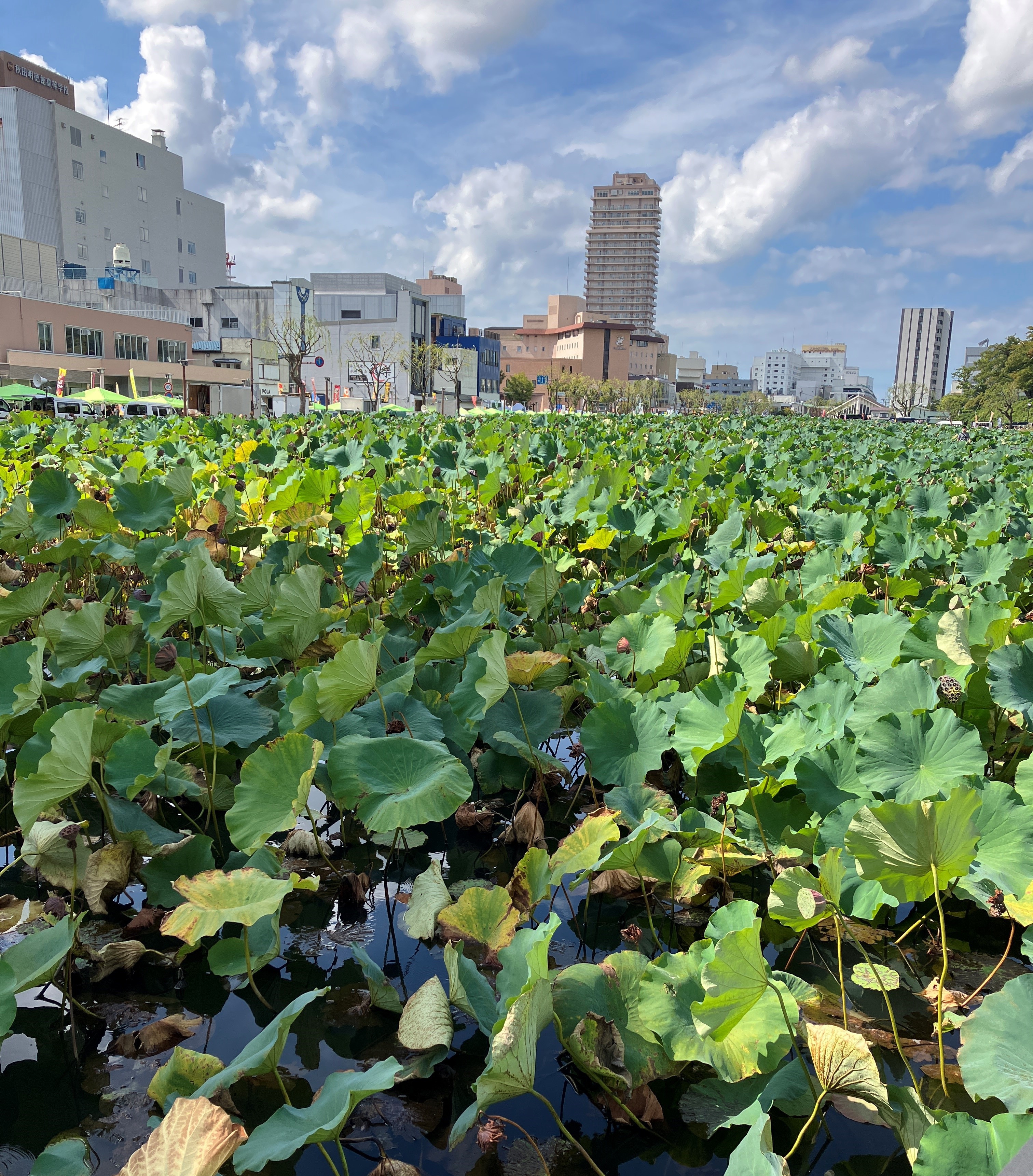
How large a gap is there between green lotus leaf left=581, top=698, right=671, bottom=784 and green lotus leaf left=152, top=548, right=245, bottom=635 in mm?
892

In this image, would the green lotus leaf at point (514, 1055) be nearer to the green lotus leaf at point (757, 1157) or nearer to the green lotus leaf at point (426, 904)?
the green lotus leaf at point (757, 1157)

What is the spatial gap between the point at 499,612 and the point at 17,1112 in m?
1.41

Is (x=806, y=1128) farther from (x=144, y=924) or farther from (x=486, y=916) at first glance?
(x=144, y=924)

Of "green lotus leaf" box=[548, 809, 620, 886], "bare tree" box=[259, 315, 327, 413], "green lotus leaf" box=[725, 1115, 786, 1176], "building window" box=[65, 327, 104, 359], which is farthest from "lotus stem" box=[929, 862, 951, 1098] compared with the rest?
"bare tree" box=[259, 315, 327, 413]

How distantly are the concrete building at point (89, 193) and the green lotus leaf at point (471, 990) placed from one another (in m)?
59.4

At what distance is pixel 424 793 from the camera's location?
118cm

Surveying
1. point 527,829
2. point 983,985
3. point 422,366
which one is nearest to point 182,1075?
point 527,829

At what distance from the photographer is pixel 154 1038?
3.57ft

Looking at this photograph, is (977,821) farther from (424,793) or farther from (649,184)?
(649,184)

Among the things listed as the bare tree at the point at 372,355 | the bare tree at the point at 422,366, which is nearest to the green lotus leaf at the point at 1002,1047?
the bare tree at the point at 422,366

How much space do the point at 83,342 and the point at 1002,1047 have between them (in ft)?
161

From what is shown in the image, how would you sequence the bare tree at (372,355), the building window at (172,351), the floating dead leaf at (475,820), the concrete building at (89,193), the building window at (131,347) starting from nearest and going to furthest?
the floating dead leaf at (475,820) → the building window at (131,347) → the building window at (172,351) → the concrete building at (89,193) → the bare tree at (372,355)

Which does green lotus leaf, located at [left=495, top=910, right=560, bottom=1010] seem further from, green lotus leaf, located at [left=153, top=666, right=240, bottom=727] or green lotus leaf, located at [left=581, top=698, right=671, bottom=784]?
green lotus leaf, located at [left=153, top=666, right=240, bottom=727]

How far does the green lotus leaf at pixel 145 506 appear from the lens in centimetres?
291
